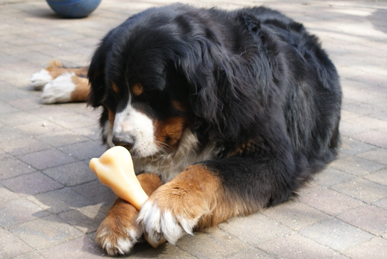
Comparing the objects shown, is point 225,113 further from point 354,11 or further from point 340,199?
point 354,11

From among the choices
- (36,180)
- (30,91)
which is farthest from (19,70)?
(36,180)

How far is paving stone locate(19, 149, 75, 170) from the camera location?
11.3ft

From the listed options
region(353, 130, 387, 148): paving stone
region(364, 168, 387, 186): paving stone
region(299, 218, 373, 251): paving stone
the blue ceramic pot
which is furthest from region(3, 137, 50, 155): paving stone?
the blue ceramic pot

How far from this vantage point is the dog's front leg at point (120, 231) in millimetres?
2316

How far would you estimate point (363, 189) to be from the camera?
10.2 ft

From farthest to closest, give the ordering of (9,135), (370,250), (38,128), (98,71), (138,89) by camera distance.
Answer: (38,128), (9,135), (98,71), (138,89), (370,250)

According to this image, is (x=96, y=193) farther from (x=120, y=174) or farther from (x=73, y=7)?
(x=73, y=7)

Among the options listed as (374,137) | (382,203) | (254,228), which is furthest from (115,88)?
(374,137)

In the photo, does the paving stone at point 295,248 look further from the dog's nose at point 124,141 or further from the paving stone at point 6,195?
the paving stone at point 6,195

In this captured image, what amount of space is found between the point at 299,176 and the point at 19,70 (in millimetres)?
3790

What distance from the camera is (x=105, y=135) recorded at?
326 centimetres

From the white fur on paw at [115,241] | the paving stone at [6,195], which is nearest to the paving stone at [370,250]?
the white fur on paw at [115,241]

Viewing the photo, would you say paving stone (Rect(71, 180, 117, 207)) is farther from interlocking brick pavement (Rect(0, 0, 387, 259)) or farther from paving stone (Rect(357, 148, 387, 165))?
paving stone (Rect(357, 148, 387, 165))

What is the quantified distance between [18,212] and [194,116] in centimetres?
112
